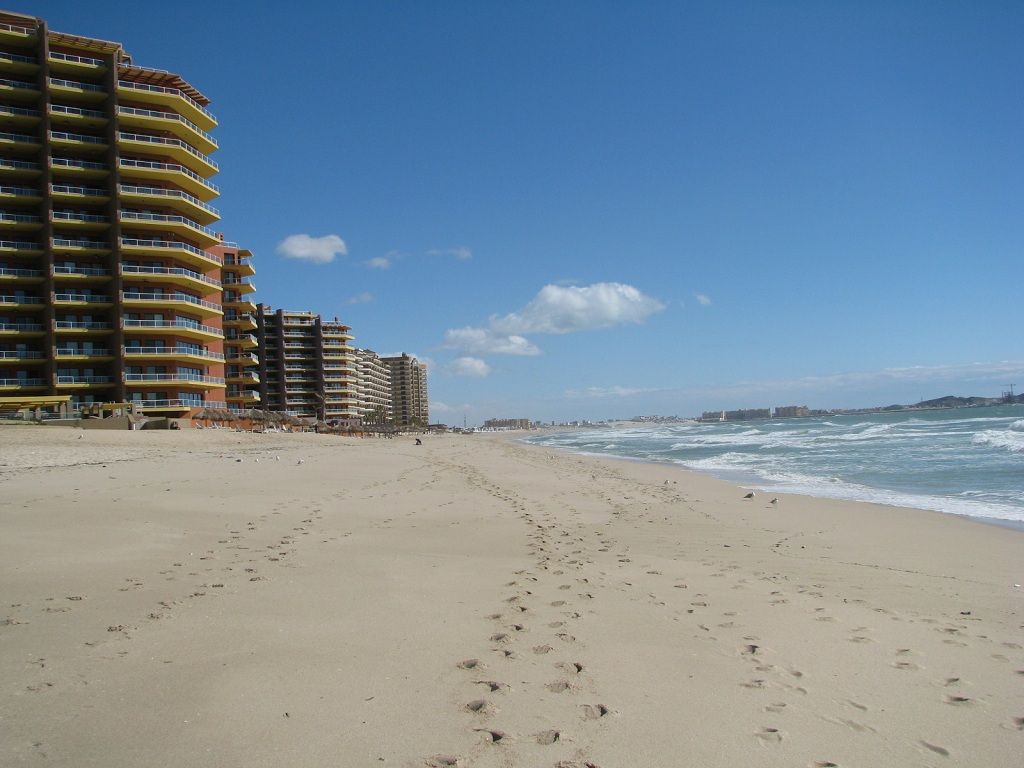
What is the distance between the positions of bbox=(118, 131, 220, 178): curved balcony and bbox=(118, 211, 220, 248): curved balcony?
15.9 ft

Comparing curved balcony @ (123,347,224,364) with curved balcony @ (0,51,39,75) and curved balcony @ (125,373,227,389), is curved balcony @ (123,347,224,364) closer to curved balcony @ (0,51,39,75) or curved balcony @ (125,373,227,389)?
curved balcony @ (125,373,227,389)

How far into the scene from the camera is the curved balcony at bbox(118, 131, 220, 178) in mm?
47188

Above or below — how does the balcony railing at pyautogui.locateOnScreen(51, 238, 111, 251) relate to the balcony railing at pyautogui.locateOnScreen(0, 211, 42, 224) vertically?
below

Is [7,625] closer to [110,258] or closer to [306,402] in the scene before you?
[110,258]

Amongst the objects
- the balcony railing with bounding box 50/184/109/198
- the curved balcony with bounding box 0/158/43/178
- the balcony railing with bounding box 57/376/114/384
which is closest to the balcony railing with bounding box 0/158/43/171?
the curved balcony with bounding box 0/158/43/178

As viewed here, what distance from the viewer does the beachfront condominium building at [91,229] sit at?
4531 cm

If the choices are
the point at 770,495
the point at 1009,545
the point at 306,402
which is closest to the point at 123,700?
the point at 1009,545

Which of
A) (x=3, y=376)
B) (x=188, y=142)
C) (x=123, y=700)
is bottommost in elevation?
(x=123, y=700)

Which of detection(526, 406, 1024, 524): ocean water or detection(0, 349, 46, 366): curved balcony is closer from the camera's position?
detection(526, 406, 1024, 524): ocean water

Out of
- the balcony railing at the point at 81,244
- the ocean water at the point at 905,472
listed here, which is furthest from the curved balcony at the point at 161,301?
the ocean water at the point at 905,472

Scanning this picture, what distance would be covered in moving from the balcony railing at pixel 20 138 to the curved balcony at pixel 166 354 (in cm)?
1689

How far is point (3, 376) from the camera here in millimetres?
44812

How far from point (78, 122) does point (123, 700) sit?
57.3 meters

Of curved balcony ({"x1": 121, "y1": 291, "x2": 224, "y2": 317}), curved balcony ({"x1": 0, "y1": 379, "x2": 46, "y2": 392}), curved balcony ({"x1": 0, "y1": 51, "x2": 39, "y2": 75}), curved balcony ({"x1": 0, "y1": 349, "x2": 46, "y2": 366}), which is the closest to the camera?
curved balcony ({"x1": 0, "y1": 379, "x2": 46, "y2": 392})
